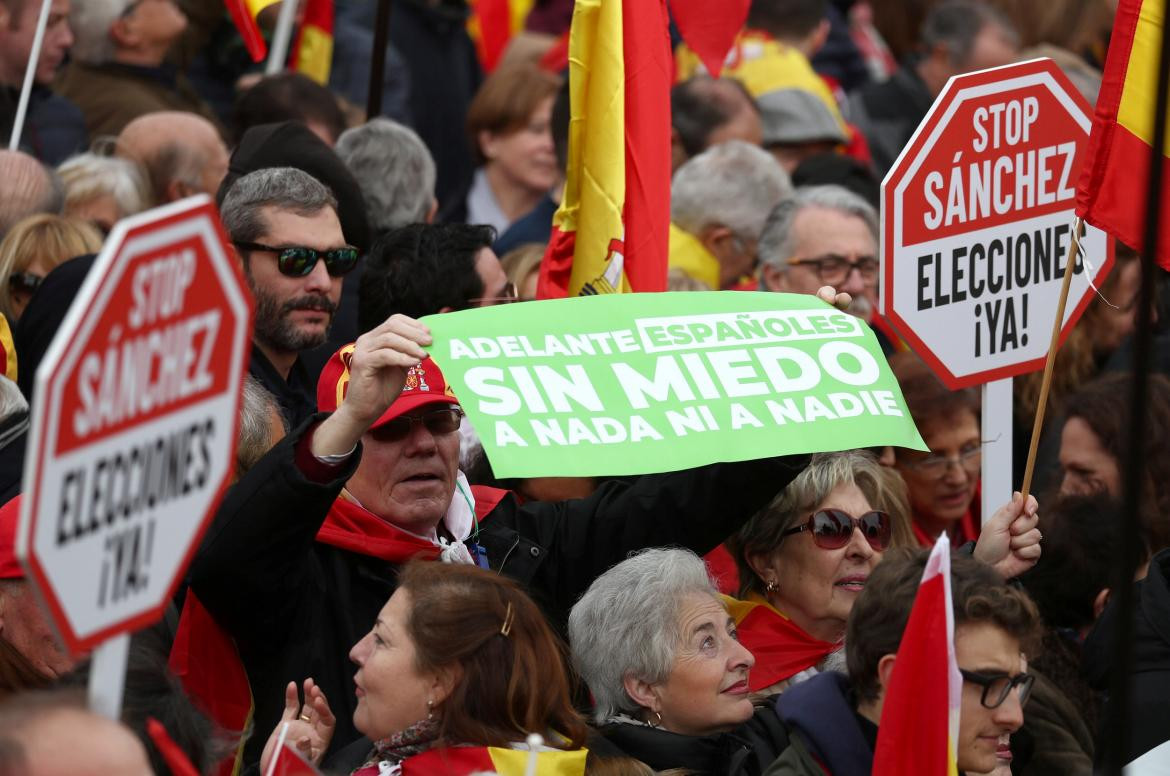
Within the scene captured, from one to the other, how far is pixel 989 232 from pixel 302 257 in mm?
1773

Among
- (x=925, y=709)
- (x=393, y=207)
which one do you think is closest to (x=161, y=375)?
(x=925, y=709)

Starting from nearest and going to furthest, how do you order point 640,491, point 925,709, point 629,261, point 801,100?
point 925,709 < point 640,491 < point 629,261 < point 801,100

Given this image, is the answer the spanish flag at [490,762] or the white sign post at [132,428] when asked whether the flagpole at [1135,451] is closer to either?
the spanish flag at [490,762]

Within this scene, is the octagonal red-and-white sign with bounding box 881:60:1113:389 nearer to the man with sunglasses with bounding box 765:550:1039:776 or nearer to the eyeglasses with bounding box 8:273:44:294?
the man with sunglasses with bounding box 765:550:1039:776

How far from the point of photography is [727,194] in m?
7.43

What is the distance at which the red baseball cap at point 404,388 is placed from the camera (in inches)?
177

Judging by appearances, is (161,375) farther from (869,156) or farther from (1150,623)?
(869,156)

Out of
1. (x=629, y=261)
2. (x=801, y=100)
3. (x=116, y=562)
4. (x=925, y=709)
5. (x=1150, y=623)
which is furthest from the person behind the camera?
(x=801, y=100)

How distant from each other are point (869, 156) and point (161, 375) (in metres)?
7.44

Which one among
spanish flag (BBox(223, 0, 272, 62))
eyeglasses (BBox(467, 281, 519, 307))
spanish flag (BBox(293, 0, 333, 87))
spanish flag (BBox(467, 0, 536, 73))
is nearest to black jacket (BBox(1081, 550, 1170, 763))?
eyeglasses (BBox(467, 281, 519, 307))

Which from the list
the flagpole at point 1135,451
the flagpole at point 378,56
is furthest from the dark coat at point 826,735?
the flagpole at point 378,56

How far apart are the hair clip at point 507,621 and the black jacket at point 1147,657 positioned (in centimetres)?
128

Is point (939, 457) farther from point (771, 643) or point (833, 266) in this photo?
point (771, 643)

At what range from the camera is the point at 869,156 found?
32.6ft
